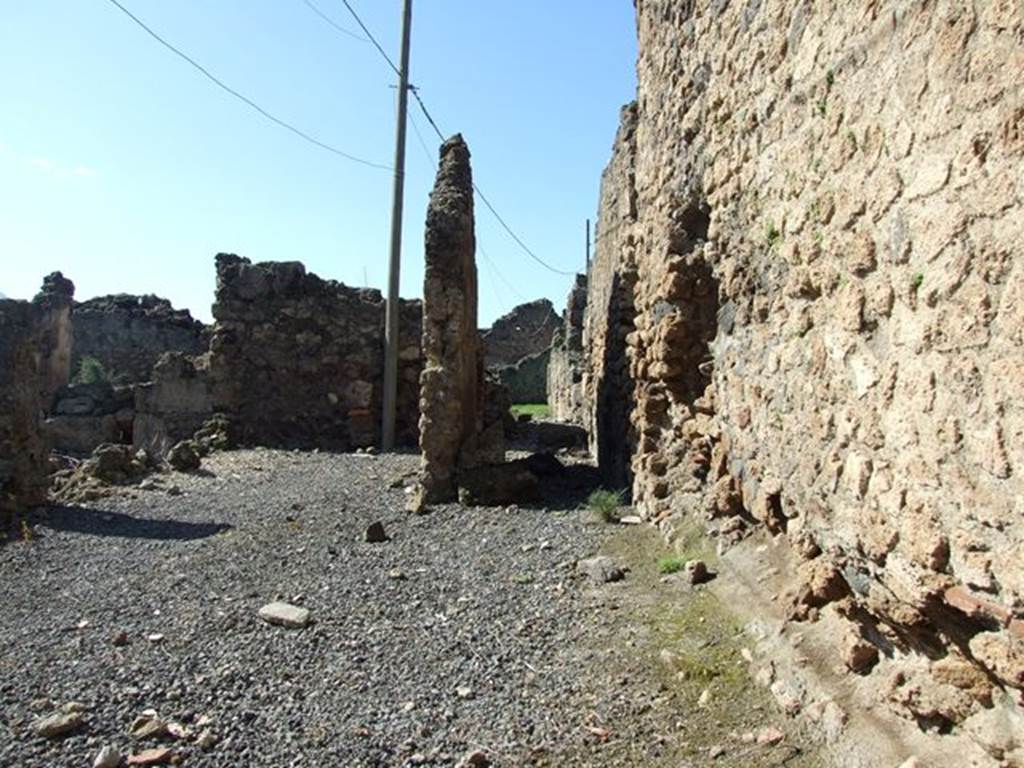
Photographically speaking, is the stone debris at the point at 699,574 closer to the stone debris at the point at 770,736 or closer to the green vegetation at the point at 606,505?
the stone debris at the point at 770,736

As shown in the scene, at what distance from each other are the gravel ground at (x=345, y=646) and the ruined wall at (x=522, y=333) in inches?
794

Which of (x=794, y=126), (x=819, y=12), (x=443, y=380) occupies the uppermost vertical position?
(x=819, y=12)

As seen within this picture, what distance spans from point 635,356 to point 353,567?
2.73 metres

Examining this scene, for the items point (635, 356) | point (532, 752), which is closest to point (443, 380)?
point (635, 356)

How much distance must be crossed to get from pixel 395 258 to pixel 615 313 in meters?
4.99

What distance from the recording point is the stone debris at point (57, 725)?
3633 millimetres

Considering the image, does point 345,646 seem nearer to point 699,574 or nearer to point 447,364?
point 699,574

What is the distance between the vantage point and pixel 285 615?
499cm

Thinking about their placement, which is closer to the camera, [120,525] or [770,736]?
[770,736]

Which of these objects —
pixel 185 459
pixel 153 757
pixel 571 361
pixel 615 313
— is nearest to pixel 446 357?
pixel 615 313

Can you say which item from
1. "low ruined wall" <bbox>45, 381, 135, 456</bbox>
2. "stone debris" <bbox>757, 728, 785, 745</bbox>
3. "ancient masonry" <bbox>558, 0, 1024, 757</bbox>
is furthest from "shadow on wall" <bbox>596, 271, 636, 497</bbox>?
"low ruined wall" <bbox>45, 381, 135, 456</bbox>

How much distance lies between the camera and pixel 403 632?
475cm

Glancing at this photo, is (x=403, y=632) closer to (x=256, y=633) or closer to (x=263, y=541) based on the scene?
(x=256, y=633)

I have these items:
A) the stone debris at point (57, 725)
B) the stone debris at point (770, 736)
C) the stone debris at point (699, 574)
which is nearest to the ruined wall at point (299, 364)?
the stone debris at point (699, 574)
